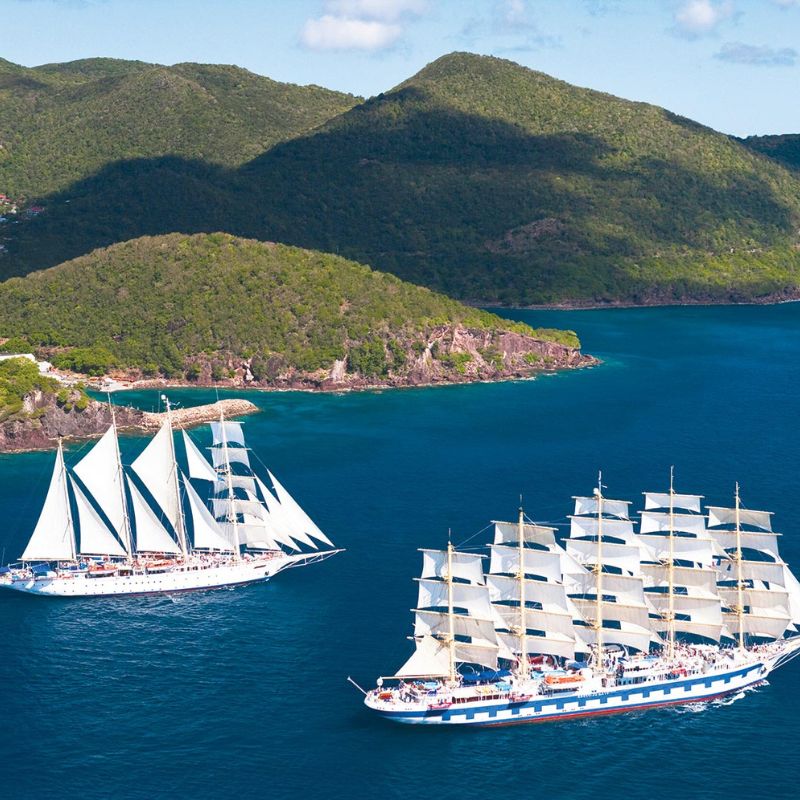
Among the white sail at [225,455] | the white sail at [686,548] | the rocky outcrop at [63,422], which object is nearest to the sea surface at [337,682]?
the rocky outcrop at [63,422]

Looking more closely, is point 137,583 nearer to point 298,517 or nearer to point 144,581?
point 144,581

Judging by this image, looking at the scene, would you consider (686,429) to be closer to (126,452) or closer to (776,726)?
(126,452)

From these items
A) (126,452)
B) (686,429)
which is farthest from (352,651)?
(686,429)

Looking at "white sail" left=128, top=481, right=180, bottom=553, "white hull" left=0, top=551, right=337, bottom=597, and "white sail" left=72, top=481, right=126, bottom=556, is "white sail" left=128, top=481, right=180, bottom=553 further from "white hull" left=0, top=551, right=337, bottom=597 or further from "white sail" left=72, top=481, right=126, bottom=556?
"white hull" left=0, top=551, right=337, bottom=597

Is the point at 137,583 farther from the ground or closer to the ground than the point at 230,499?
closer to the ground

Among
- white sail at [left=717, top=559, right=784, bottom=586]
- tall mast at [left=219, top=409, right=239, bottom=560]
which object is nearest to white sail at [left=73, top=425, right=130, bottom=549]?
tall mast at [left=219, top=409, right=239, bottom=560]

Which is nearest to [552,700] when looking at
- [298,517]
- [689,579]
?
[689,579]

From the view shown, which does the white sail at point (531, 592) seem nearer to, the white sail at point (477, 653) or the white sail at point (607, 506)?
the white sail at point (477, 653)
